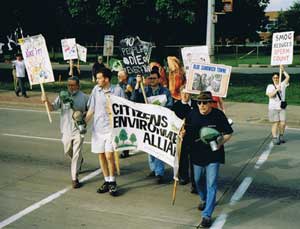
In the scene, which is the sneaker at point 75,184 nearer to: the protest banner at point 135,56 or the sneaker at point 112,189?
the sneaker at point 112,189

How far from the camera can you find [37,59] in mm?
8484

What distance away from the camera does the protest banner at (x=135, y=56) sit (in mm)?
8859

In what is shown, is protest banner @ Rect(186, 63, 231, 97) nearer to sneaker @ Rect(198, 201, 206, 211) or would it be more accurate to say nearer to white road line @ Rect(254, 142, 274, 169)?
sneaker @ Rect(198, 201, 206, 211)

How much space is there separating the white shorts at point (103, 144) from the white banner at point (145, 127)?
0.08m

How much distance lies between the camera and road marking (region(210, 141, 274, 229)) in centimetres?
621

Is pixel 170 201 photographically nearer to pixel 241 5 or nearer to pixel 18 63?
pixel 18 63

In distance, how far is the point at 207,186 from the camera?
6.02 metres

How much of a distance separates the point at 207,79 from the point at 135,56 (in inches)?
71.2

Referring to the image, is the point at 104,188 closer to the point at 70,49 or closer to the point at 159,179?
the point at 159,179

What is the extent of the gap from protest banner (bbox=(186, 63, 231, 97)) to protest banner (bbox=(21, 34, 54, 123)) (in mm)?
2657

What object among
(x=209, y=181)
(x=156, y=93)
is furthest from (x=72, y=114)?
(x=209, y=181)

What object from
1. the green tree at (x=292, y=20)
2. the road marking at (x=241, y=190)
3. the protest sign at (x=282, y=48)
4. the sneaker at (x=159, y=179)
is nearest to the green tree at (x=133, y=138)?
the sneaker at (x=159, y=179)

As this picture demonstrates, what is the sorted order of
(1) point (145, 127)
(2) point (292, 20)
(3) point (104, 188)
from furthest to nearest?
(2) point (292, 20), (3) point (104, 188), (1) point (145, 127)

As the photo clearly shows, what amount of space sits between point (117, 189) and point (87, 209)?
1.03m
